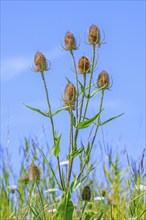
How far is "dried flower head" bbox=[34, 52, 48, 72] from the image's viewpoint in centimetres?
249

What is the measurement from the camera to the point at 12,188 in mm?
3602

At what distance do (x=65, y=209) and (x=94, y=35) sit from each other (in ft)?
2.98

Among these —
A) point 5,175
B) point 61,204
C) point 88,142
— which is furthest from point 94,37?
point 5,175

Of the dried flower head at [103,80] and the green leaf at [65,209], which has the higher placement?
the dried flower head at [103,80]

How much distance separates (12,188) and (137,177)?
113 centimetres

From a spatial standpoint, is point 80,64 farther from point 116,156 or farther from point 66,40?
point 116,156

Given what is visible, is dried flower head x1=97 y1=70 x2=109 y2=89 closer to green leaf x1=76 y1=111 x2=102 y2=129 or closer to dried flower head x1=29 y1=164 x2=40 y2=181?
green leaf x1=76 y1=111 x2=102 y2=129

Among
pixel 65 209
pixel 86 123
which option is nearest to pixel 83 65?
pixel 86 123

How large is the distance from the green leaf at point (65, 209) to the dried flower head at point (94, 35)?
815 millimetres

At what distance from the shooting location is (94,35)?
8.32 ft

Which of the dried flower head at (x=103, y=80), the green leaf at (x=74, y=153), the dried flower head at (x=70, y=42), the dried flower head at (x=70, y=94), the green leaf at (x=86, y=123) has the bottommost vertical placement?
the green leaf at (x=74, y=153)

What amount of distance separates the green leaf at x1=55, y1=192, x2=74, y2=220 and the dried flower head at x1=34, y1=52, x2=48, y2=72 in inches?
25.9

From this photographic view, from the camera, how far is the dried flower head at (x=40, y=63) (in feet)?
8.16

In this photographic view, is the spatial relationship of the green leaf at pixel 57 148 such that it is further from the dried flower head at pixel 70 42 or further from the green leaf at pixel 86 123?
the dried flower head at pixel 70 42
